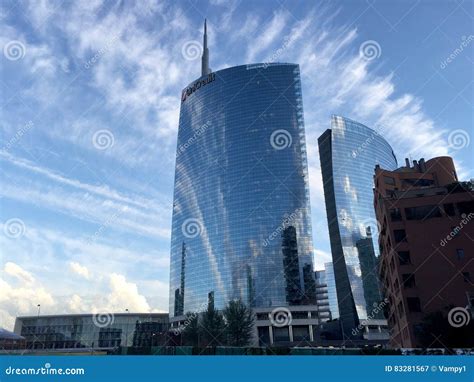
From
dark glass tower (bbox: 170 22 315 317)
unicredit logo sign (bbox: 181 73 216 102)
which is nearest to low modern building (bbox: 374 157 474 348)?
dark glass tower (bbox: 170 22 315 317)

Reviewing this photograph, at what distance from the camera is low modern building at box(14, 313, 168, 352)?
447ft

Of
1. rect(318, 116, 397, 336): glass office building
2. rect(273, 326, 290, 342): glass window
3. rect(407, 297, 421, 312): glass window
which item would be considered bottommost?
rect(273, 326, 290, 342): glass window

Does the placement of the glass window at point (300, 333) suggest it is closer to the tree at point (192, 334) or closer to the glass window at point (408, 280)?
the tree at point (192, 334)

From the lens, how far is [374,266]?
16662 centimetres

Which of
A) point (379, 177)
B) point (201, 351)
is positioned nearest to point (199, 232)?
point (379, 177)

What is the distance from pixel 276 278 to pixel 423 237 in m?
85.4

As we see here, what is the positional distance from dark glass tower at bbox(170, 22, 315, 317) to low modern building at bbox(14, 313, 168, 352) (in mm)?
22858

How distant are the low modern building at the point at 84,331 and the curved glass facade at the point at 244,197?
23204 mm

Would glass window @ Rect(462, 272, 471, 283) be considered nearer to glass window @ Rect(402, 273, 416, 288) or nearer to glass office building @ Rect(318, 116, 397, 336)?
glass window @ Rect(402, 273, 416, 288)

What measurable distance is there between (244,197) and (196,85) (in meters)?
68.5

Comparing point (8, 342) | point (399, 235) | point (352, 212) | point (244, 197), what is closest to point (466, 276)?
point (399, 235)

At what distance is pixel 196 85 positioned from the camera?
182750 millimetres

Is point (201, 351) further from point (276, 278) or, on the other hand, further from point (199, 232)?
point (199, 232)

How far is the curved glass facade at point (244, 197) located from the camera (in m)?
143
